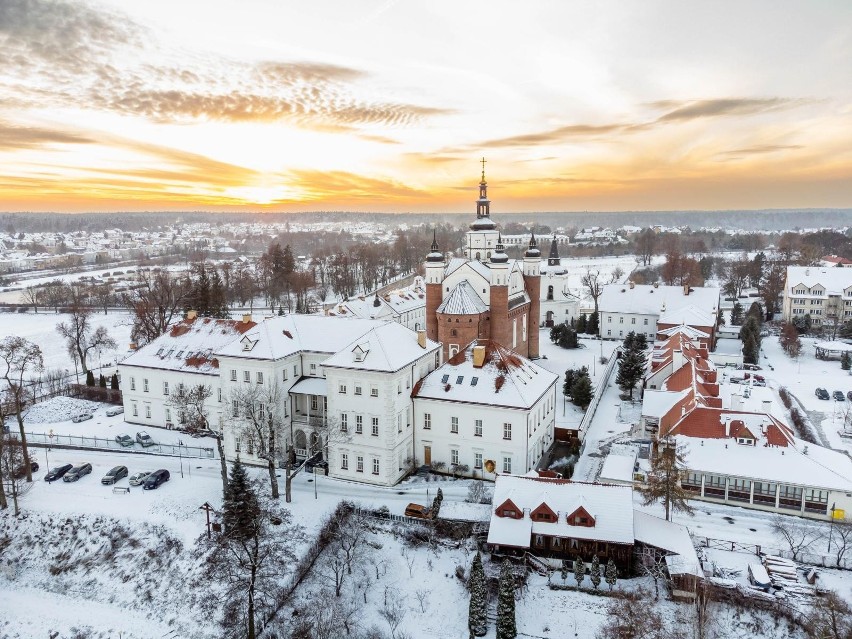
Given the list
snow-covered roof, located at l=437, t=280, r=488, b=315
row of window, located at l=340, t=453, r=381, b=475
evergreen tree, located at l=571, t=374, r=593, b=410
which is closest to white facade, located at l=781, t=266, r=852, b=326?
evergreen tree, located at l=571, t=374, r=593, b=410

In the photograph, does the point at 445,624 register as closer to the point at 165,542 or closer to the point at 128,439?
the point at 165,542

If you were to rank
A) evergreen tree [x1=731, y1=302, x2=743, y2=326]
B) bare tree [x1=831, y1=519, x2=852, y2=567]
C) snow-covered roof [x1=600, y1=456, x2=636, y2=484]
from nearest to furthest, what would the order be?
bare tree [x1=831, y1=519, x2=852, y2=567]
snow-covered roof [x1=600, y1=456, x2=636, y2=484]
evergreen tree [x1=731, y1=302, x2=743, y2=326]

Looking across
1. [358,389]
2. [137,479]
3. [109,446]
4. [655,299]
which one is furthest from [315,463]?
[655,299]

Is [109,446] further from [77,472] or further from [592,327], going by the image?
[592,327]

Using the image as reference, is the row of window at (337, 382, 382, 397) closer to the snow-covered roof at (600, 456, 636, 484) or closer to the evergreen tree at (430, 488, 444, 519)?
the evergreen tree at (430, 488, 444, 519)

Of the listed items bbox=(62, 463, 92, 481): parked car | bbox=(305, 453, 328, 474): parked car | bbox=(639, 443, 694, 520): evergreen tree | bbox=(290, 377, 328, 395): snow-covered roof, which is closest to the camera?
bbox=(639, 443, 694, 520): evergreen tree

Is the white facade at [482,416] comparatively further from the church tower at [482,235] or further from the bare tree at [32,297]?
the bare tree at [32,297]

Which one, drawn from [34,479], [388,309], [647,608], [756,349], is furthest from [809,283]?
[34,479]
